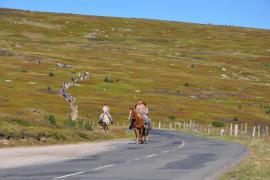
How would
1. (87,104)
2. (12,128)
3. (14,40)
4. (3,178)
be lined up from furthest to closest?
(14,40) → (87,104) → (12,128) → (3,178)

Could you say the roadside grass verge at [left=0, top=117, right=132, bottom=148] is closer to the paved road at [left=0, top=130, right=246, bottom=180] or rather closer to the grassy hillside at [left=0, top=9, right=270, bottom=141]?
the grassy hillside at [left=0, top=9, right=270, bottom=141]

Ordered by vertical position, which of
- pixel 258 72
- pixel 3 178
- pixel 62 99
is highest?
pixel 258 72

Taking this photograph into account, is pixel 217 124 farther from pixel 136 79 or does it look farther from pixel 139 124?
pixel 136 79

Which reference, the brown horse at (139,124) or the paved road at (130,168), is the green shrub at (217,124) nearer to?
the brown horse at (139,124)

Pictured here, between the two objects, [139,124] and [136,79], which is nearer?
[139,124]

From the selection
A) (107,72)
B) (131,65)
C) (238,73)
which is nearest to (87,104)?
(107,72)

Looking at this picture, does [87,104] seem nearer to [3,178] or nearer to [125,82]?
[125,82]

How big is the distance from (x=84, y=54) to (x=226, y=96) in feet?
189

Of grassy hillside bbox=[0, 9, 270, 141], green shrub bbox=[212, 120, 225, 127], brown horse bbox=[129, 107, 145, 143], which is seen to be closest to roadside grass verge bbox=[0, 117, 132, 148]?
brown horse bbox=[129, 107, 145, 143]

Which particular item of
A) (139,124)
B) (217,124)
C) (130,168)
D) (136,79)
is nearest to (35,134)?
(139,124)

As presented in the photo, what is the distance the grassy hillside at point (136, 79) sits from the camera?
3408 inches

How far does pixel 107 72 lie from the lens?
132 metres

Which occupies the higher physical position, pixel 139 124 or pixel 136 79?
pixel 136 79

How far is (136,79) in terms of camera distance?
4911 inches
